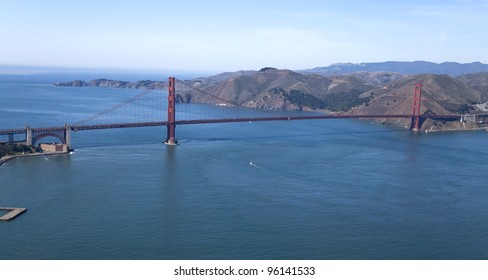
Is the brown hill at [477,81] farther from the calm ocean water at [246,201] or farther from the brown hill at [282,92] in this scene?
the calm ocean water at [246,201]

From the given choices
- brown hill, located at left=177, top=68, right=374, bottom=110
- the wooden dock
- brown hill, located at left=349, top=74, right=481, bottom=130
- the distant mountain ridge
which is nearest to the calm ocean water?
the wooden dock

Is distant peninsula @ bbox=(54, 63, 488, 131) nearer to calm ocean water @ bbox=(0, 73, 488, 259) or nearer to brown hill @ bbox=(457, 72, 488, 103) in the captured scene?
brown hill @ bbox=(457, 72, 488, 103)

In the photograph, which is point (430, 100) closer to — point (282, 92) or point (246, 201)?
point (282, 92)

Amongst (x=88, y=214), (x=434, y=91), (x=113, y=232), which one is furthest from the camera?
(x=434, y=91)

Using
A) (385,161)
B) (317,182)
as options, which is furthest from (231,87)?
(317,182)

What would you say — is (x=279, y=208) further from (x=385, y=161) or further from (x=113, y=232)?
(x=385, y=161)

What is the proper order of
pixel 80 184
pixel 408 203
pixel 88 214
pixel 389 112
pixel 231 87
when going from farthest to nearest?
pixel 231 87 → pixel 389 112 → pixel 80 184 → pixel 408 203 → pixel 88 214

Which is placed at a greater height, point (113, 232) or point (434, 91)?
point (434, 91)

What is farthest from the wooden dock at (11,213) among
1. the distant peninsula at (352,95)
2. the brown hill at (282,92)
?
the brown hill at (282,92)
